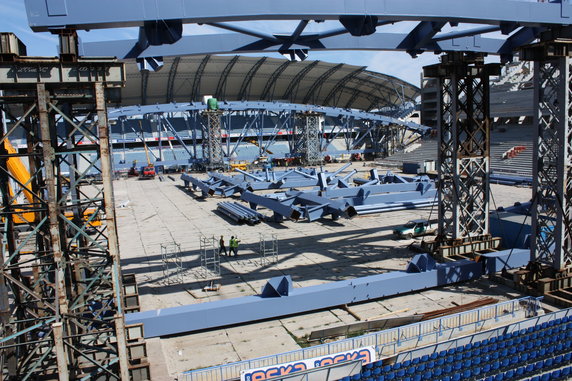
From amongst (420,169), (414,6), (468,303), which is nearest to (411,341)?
(468,303)

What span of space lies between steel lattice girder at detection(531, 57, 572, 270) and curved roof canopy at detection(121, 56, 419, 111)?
54179 mm

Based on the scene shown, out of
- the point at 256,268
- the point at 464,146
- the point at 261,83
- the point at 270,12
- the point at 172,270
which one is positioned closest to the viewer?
the point at 270,12

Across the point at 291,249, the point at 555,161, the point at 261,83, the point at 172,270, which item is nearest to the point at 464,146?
the point at 555,161

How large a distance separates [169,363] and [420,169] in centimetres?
4121

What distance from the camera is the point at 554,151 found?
43.9 ft

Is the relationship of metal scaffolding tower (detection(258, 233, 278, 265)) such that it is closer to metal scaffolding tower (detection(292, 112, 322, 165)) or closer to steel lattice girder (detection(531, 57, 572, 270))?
steel lattice girder (detection(531, 57, 572, 270))

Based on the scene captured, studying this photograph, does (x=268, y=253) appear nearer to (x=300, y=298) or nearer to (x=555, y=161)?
(x=300, y=298)

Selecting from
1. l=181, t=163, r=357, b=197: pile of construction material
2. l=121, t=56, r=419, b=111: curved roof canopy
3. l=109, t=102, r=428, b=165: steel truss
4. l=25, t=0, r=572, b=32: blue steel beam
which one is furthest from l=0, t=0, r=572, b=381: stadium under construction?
l=121, t=56, r=419, b=111: curved roof canopy

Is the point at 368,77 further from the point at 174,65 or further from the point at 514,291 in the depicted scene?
the point at 514,291

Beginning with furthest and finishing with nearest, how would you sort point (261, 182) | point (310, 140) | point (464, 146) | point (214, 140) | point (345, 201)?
point (310, 140) < point (214, 140) < point (261, 182) < point (345, 201) < point (464, 146)

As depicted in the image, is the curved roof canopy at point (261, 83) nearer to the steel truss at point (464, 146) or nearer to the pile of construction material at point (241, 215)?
the pile of construction material at point (241, 215)

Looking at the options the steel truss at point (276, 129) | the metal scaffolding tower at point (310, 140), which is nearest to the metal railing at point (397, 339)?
the steel truss at point (276, 129)

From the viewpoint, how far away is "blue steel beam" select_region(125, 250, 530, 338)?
11727mm

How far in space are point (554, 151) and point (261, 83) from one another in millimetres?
64866
